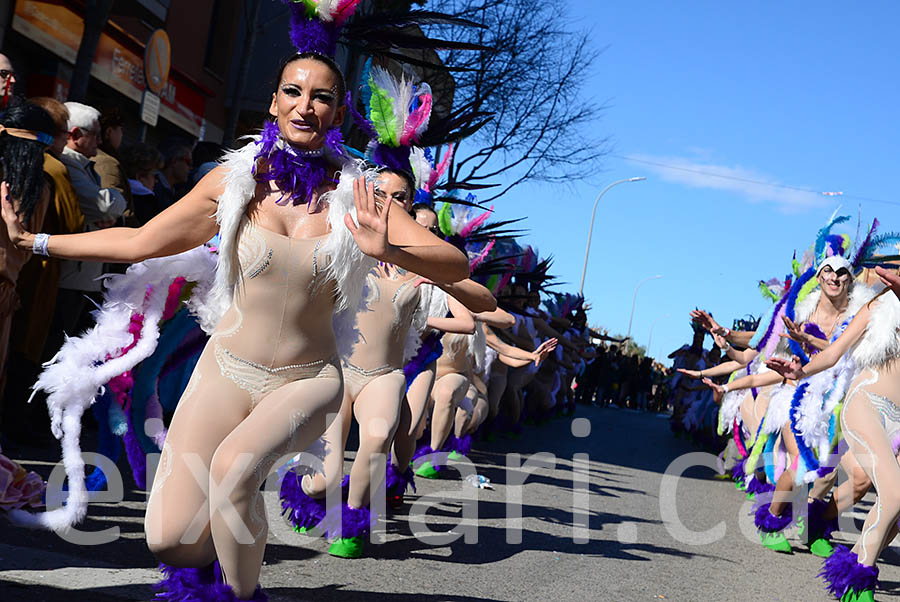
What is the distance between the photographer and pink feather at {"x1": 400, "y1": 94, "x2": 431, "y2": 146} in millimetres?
5785

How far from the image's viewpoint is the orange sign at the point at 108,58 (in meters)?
12.6

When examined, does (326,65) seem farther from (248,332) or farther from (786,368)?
(786,368)

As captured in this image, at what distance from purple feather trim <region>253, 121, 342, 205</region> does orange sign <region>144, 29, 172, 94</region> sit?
798cm

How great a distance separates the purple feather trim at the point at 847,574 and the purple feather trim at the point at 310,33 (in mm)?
3983

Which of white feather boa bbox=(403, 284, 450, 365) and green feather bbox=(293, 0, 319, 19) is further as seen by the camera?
white feather boa bbox=(403, 284, 450, 365)

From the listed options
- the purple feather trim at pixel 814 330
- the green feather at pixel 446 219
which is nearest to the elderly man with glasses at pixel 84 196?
the green feather at pixel 446 219

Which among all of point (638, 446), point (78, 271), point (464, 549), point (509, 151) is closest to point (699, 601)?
point (464, 549)

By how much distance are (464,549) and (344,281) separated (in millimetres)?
2856

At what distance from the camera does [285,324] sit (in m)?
3.55

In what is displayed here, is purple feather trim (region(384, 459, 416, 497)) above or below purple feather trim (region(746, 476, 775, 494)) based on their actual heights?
below

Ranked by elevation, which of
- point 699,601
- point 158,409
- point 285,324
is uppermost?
point 285,324

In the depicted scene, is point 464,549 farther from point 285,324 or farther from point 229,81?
point 229,81

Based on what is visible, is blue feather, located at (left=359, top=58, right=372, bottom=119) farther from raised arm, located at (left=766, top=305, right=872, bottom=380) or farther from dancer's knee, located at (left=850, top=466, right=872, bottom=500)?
dancer's knee, located at (left=850, top=466, right=872, bottom=500)

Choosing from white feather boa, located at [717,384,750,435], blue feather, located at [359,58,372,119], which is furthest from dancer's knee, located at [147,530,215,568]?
white feather boa, located at [717,384,750,435]
